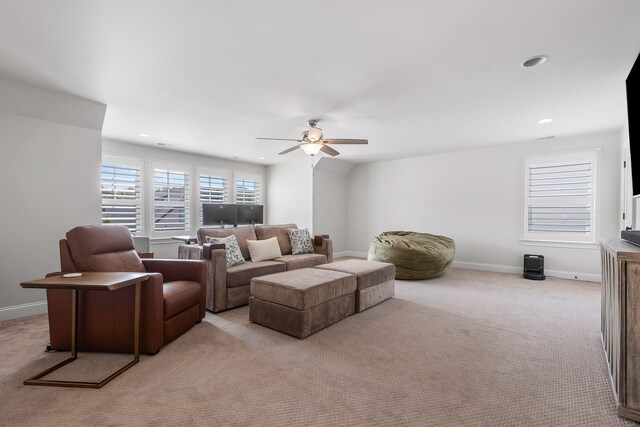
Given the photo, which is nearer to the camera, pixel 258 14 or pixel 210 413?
pixel 210 413

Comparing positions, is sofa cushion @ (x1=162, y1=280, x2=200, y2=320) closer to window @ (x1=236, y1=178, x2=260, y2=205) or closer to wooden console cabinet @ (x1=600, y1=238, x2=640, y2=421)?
wooden console cabinet @ (x1=600, y1=238, x2=640, y2=421)

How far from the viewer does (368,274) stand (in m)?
3.59

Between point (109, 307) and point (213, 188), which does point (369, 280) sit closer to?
point (109, 307)

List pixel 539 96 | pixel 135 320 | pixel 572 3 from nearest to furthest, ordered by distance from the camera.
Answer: pixel 572 3 → pixel 135 320 → pixel 539 96

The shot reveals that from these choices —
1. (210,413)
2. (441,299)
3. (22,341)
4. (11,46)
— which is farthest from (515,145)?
(22,341)

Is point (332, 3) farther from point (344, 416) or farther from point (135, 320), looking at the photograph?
point (135, 320)

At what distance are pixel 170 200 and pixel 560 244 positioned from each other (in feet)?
23.6

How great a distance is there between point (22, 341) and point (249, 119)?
330 centimetres

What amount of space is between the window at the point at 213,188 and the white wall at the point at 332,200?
210cm

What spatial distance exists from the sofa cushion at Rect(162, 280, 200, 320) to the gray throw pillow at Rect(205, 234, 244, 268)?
0.79 m

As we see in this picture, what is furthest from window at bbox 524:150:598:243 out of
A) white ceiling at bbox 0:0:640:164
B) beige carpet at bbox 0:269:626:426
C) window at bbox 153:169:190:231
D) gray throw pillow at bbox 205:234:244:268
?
window at bbox 153:169:190:231

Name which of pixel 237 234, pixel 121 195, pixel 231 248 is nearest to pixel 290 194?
pixel 237 234

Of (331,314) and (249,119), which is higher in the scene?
(249,119)

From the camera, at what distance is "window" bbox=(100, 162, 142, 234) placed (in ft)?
17.2
